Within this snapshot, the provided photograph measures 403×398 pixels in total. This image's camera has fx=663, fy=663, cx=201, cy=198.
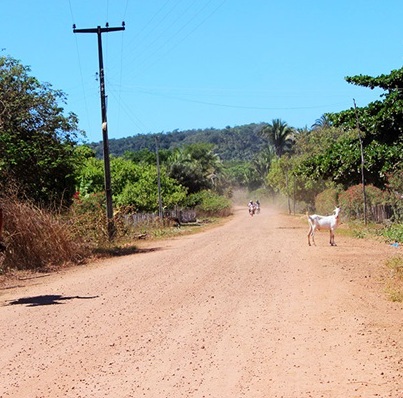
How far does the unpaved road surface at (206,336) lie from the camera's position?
6.29 m

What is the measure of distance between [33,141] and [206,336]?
1751cm

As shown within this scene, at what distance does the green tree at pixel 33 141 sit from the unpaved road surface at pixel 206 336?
881 centimetres

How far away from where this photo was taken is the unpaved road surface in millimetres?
6293

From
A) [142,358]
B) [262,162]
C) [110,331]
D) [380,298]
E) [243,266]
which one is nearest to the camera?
[142,358]

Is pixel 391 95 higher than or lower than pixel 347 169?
higher

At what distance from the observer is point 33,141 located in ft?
79.4

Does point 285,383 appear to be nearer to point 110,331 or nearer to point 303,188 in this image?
point 110,331

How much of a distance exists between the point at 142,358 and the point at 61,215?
51.0 ft

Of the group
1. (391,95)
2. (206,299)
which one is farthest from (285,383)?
(391,95)

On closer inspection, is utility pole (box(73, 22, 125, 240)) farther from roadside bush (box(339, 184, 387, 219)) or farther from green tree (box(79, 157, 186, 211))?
green tree (box(79, 157, 186, 211))

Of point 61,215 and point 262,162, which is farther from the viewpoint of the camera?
point 262,162

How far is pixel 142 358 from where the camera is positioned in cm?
727

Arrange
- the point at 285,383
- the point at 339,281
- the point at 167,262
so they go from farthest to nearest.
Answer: the point at 167,262, the point at 339,281, the point at 285,383

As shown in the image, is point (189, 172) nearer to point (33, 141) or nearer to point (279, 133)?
point (279, 133)
